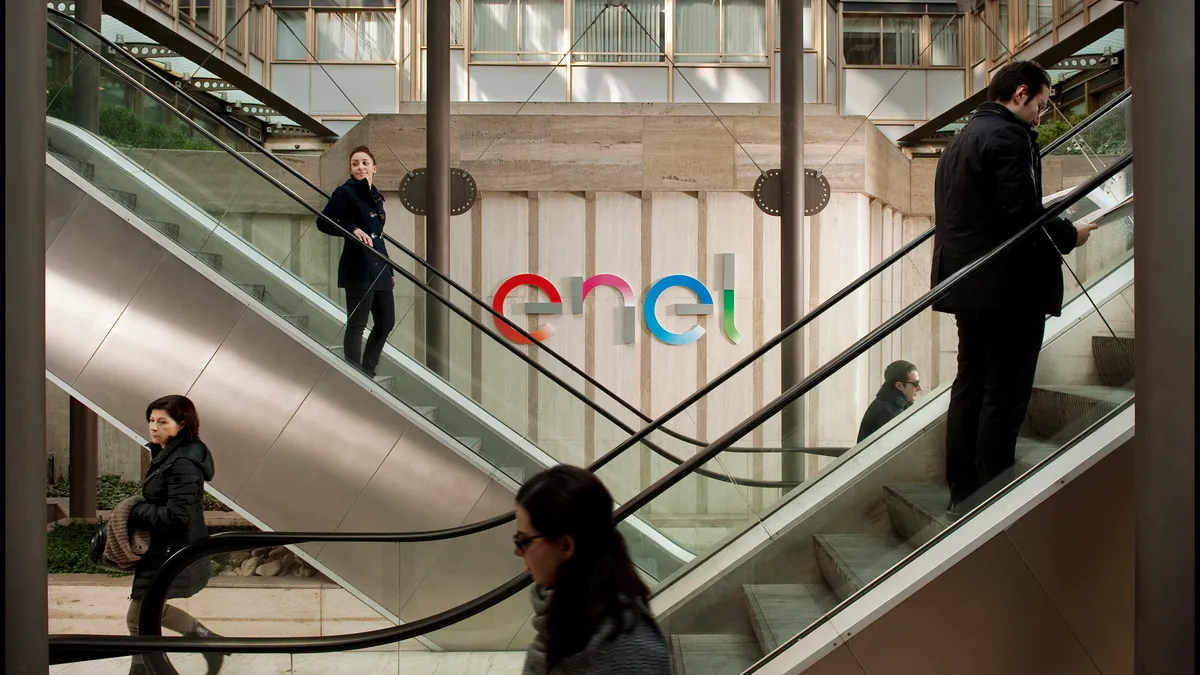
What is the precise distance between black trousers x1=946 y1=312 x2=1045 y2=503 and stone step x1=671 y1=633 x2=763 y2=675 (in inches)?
34.3

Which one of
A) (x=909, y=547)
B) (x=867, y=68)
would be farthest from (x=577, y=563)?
(x=867, y=68)

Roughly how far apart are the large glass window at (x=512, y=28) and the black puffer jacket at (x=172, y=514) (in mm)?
8446

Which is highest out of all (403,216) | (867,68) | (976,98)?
(867,68)

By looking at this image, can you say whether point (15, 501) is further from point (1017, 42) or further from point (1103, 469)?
point (1017, 42)

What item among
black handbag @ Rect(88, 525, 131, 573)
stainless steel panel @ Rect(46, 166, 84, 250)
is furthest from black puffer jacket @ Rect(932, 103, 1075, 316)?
stainless steel panel @ Rect(46, 166, 84, 250)

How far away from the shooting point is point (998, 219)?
3.59 metres

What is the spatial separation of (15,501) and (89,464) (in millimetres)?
8411

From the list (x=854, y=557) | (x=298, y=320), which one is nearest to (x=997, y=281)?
(x=854, y=557)

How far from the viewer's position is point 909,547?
3.38 m

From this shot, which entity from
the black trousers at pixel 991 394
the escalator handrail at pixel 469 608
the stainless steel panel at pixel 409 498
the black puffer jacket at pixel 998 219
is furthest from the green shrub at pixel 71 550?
the black puffer jacket at pixel 998 219

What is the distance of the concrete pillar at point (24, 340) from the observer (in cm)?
227

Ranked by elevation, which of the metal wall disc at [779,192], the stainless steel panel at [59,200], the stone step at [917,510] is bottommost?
the stone step at [917,510]

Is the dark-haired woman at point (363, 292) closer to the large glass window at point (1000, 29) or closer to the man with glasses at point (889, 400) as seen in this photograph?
the man with glasses at point (889, 400)

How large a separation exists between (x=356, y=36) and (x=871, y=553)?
1157 cm
